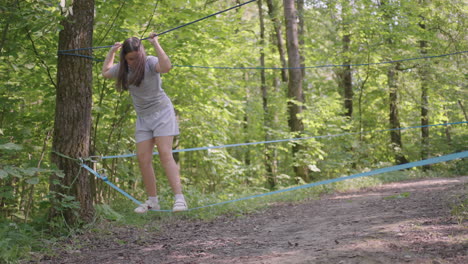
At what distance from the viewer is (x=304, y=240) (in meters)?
3.76

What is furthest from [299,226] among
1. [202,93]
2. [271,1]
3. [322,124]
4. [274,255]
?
[271,1]

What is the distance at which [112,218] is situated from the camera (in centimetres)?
509

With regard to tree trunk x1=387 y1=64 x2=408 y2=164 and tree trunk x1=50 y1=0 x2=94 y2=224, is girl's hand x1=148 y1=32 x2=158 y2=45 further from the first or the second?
tree trunk x1=387 y1=64 x2=408 y2=164

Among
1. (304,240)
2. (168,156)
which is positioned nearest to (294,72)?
(168,156)

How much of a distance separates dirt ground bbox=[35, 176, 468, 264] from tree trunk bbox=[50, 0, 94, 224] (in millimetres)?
509

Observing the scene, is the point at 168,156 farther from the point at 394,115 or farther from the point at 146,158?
the point at 394,115

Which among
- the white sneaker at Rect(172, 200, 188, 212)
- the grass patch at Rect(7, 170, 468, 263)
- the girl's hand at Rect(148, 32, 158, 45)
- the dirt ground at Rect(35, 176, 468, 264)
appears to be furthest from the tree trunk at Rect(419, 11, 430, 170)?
the girl's hand at Rect(148, 32, 158, 45)

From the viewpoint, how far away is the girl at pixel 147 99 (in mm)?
4117

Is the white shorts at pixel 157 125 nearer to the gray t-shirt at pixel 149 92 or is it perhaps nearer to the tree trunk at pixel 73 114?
the gray t-shirt at pixel 149 92

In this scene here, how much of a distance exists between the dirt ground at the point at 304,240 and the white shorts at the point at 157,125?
1095 mm

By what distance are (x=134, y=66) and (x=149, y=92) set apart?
0.97 feet

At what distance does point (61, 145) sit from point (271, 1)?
35.1ft

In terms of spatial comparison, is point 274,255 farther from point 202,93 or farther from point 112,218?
point 202,93

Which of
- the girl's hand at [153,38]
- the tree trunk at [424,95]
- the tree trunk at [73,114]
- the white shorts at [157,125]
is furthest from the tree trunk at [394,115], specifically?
the girl's hand at [153,38]
